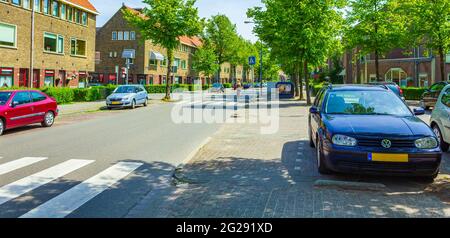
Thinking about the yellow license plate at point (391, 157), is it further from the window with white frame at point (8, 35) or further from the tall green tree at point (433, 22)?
the window with white frame at point (8, 35)

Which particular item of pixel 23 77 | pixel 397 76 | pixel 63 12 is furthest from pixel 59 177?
pixel 397 76

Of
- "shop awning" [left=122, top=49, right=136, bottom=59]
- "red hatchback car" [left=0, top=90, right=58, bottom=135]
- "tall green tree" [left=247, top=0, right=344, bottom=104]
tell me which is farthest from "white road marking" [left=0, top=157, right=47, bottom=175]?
"shop awning" [left=122, top=49, right=136, bottom=59]

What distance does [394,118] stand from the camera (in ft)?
21.7

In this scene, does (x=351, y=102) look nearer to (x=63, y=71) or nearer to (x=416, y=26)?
(x=416, y=26)

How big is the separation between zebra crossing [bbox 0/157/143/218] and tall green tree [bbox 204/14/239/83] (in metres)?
65.7

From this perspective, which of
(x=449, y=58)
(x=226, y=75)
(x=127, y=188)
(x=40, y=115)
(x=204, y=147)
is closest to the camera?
(x=127, y=188)

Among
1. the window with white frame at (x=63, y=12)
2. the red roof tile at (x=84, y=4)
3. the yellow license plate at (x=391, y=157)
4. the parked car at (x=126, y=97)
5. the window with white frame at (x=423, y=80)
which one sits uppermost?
the red roof tile at (x=84, y=4)

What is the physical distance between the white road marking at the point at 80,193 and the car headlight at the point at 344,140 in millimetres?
3721

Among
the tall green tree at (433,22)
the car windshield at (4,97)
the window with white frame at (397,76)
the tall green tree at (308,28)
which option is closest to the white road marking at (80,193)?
the car windshield at (4,97)

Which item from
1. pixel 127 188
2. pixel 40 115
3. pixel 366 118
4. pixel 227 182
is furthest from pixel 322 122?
pixel 40 115

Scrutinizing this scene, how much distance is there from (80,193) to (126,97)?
18457 millimetres

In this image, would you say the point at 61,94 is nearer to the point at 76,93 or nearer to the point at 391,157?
the point at 76,93

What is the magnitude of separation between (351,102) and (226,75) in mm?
87175

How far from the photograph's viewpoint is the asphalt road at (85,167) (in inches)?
211
